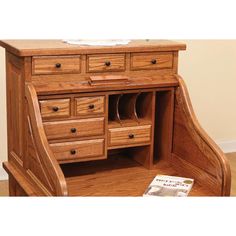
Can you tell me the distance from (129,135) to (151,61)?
0.99 ft

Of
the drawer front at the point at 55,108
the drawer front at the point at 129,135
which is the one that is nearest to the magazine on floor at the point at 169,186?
the drawer front at the point at 129,135

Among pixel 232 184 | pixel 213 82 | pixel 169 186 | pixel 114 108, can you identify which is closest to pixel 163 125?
pixel 114 108

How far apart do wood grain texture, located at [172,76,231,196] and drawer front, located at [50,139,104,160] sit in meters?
0.33

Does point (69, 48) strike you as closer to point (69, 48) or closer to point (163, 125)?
point (69, 48)

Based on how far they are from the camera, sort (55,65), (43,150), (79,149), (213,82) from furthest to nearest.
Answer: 1. (213,82)
2. (79,149)
3. (55,65)
4. (43,150)

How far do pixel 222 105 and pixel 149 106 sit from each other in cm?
217

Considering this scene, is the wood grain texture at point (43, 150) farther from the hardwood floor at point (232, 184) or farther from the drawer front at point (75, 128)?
the hardwood floor at point (232, 184)

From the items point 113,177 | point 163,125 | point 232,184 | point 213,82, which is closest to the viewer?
point 113,177

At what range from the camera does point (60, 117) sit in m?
1.71

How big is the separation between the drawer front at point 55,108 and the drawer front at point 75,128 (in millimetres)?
31

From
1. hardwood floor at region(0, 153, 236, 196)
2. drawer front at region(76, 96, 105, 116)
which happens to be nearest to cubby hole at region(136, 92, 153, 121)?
drawer front at region(76, 96, 105, 116)

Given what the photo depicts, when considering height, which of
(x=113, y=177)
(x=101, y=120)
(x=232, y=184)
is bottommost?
(x=232, y=184)

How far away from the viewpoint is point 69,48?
168 centimetres

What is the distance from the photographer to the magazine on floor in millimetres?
1657
